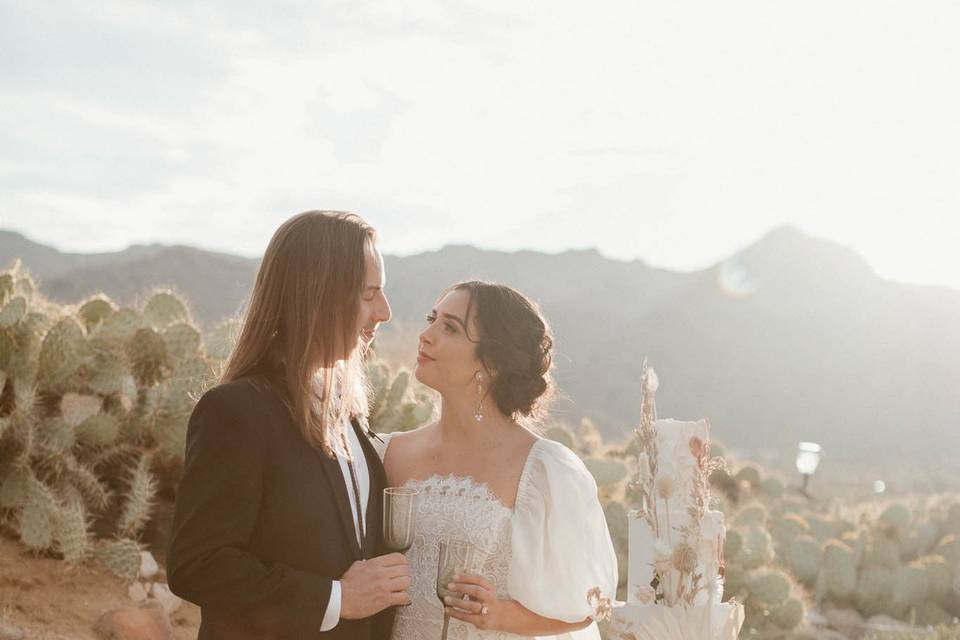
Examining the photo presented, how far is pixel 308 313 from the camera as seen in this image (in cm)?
281

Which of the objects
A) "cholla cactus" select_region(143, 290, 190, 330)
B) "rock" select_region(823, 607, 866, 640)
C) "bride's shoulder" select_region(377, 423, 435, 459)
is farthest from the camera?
"rock" select_region(823, 607, 866, 640)

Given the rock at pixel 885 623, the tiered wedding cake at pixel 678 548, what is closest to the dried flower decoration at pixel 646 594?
the tiered wedding cake at pixel 678 548

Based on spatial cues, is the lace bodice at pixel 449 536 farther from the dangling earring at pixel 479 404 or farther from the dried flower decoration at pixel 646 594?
the dried flower decoration at pixel 646 594

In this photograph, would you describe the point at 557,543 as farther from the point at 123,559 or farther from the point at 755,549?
the point at 755,549

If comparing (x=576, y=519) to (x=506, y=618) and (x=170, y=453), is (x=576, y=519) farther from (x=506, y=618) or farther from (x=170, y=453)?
(x=170, y=453)

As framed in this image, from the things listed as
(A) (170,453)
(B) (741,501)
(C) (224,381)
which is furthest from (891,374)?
(C) (224,381)

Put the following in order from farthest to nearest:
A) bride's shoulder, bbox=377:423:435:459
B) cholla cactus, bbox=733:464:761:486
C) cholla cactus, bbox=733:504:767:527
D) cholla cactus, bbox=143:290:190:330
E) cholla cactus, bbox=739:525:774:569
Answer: cholla cactus, bbox=733:464:761:486, cholla cactus, bbox=733:504:767:527, cholla cactus, bbox=739:525:774:569, cholla cactus, bbox=143:290:190:330, bride's shoulder, bbox=377:423:435:459

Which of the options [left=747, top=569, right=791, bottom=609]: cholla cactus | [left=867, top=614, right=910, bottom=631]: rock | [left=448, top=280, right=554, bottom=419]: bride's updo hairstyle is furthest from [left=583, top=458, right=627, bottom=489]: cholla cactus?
[left=448, top=280, right=554, bottom=419]: bride's updo hairstyle

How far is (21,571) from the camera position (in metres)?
6.41

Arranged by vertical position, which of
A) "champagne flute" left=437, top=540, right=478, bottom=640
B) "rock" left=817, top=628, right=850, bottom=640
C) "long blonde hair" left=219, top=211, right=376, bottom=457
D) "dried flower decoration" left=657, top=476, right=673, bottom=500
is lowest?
"rock" left=817, top=628, right=850, bottom=640

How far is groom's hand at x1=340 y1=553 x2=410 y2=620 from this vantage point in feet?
8.45

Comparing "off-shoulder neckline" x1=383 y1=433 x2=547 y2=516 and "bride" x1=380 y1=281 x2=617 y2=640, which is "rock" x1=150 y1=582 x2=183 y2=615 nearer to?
"bride" x1=380 y1=281 x2=617 y2=640

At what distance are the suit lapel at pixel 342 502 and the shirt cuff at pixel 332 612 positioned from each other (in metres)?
0.17

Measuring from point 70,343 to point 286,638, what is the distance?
5575 millimetres
